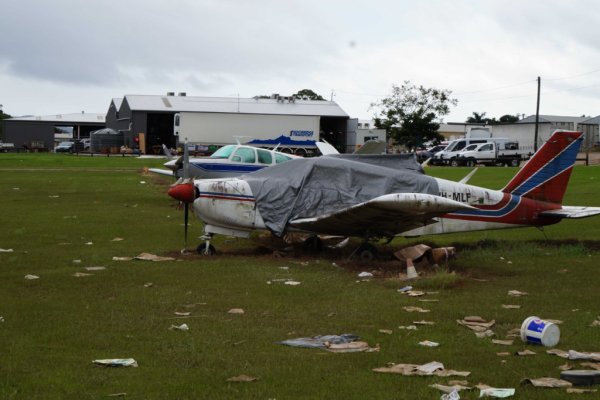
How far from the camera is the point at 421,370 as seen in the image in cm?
646

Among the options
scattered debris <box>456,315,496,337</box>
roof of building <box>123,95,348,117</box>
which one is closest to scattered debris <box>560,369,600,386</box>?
scattered debris <box>456,315,496,337</box>

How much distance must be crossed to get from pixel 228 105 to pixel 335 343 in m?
74.4

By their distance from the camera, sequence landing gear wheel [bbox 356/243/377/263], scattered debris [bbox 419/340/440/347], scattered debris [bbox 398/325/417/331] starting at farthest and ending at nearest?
1. landing gear wheel [bbox 356/243/377/263]
2. scattered debris [bbox 398/325/417/331]
3. scattered debris [bbox 419/340/440/347]

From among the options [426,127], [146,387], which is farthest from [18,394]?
[426,127]

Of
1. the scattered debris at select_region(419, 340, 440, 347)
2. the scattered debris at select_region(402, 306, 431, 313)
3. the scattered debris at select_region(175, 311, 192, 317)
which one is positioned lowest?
the scattered debris at select_region(175, 311, 192, 317)

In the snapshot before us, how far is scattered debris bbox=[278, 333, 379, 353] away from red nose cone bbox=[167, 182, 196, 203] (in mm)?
6192

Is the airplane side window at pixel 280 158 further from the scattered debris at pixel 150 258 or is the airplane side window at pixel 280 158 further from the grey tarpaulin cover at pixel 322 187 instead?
the scattered debris at pixel 150 258

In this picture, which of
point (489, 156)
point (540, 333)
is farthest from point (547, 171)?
point (489, 156)

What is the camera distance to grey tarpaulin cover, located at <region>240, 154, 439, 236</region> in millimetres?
13367

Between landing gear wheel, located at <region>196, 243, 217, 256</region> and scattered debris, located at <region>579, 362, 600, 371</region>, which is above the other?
scattered debris, located at <region>579, 362, 600, 371</region>

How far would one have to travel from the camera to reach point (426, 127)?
82500 millimetres

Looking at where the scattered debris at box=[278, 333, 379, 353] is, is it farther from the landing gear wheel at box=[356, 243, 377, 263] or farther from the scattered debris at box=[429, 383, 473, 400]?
the landing gear wheel at box=[356, 243, 377, 263]

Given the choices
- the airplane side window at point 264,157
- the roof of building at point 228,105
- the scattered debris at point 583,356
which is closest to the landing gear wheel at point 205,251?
the scattered debris at point 583,356

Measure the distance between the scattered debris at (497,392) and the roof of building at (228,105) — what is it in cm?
7248
